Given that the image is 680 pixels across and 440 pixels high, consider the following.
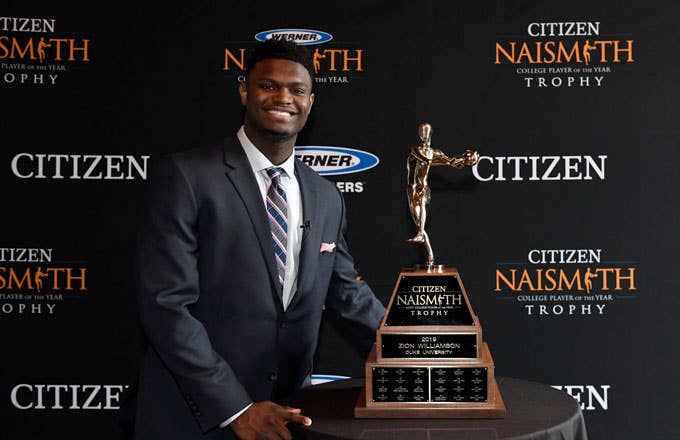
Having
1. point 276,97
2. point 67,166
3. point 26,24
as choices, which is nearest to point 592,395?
point 276,97

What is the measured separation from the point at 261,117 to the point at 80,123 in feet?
3.96

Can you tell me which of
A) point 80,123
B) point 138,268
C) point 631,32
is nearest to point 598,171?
point 631,32

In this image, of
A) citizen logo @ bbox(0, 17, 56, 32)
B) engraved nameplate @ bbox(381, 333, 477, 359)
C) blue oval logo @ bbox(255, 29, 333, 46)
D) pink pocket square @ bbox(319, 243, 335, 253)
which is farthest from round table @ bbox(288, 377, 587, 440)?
citizen logo @ bbox(0, 17, 56, 32)

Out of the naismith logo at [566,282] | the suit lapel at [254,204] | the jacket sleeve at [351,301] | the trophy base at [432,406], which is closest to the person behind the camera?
the trophy base at [432,406]

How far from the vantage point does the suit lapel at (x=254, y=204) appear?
5.68 feet

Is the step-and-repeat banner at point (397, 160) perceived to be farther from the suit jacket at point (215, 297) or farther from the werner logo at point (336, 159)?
the suit jacket at point (215, 297)

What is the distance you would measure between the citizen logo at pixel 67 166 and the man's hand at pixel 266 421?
1.45m

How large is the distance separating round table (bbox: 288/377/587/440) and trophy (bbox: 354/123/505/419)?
4 centimetres

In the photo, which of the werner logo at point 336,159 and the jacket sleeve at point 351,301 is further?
the werner logo at point 336,159

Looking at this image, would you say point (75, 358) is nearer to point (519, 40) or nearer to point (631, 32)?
point (519, 40)

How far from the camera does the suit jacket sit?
5.18 feet

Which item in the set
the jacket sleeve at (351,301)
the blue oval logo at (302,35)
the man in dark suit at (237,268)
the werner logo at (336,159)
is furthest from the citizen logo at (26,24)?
the jacket sleeve at (351,301)

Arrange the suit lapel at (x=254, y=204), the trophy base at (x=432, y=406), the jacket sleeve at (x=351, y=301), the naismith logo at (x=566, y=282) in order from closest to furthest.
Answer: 1. the trophy base at (x=432, y=406)
2. the suit lapel at (x=254, y=204)
3. the jacket sleeve at (x=351, y=301)
4. the naismith logo at (x=566, y=282)

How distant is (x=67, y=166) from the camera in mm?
2672
